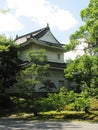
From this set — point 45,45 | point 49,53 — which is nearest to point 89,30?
point 45,45

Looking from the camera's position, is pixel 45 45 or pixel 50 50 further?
pixel 50 50

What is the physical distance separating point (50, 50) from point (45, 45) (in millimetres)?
1596

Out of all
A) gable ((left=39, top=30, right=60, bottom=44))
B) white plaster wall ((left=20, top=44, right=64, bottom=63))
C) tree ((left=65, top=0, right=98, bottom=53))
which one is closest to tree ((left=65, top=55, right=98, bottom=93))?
tree ((left=65, top=0, right=98, bottom=53))

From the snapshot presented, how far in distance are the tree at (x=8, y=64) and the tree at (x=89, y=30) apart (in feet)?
37.5

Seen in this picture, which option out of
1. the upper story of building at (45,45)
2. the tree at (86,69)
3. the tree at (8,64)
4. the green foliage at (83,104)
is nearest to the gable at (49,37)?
the upper story of building at (45,45)

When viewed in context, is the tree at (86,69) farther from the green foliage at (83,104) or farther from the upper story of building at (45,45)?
the upper story of building at (45,45)

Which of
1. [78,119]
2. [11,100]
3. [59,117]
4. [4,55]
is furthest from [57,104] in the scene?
[4,55]

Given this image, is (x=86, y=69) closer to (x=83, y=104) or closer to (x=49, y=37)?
(x=83, y=104)

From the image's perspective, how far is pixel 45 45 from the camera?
3597 cm

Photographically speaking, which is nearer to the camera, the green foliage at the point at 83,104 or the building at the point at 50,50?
the green foliage at the point at 83,104

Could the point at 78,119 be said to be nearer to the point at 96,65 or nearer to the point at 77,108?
the point at 77,108

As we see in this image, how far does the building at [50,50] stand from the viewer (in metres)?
35.5

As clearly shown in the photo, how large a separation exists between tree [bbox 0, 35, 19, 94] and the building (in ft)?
11.7

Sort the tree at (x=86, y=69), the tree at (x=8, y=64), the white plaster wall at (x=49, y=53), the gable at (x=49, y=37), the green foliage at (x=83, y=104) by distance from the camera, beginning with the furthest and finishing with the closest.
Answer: the gable at (x=49, y=37)
the white plaster wall at (x=49, y=53)
the tree at (x=8, y=64)
the tree at (x=86, y=69)
the green foliage at (x=83, y=104)
